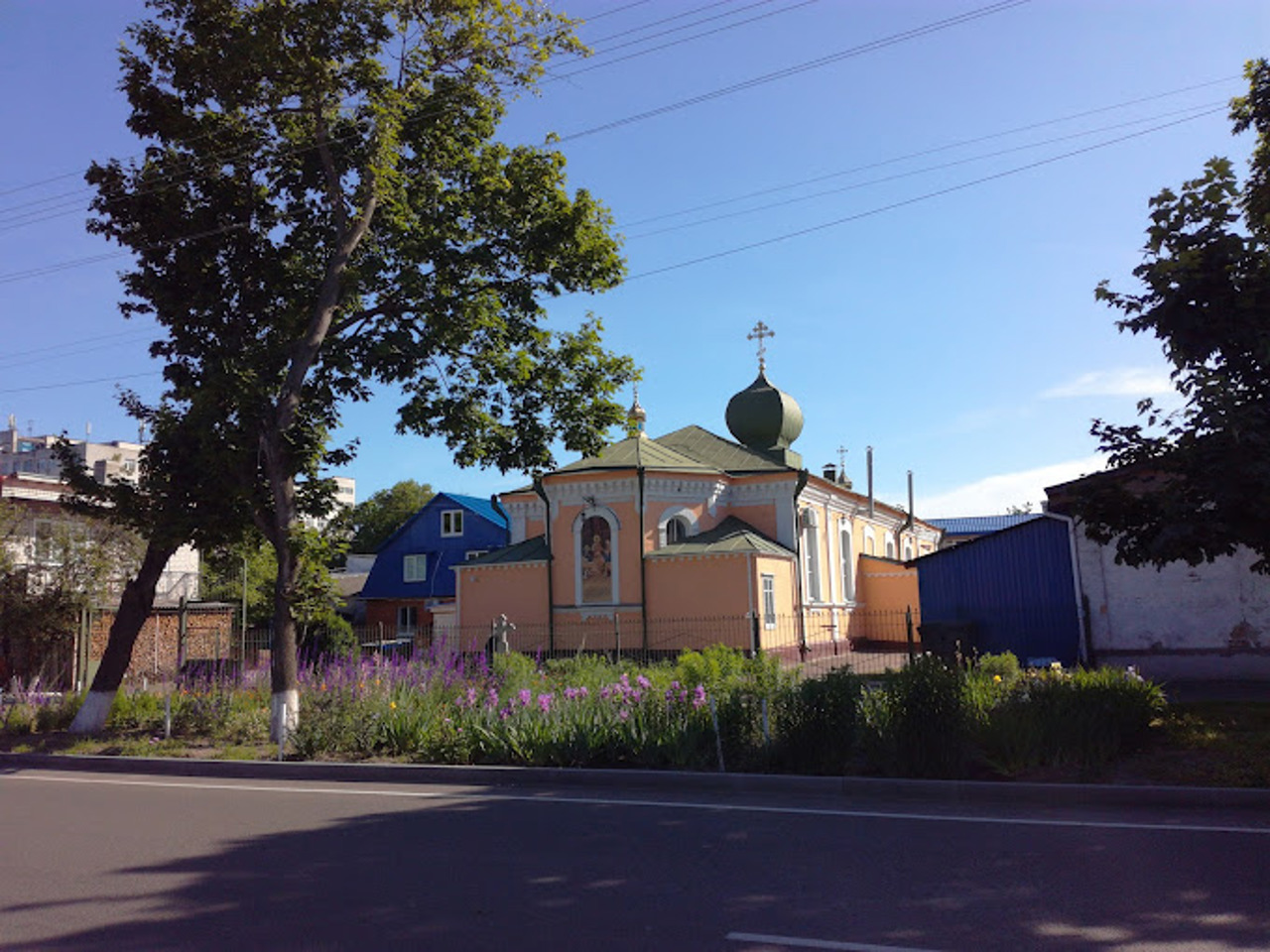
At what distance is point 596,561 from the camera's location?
2738 centimetres

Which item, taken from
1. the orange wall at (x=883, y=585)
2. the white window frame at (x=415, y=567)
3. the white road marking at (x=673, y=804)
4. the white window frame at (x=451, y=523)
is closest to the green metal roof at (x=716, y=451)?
the orange wall at (x=883, y=585)

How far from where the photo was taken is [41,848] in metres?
7.45

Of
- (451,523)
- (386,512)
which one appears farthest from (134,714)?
(386,512)

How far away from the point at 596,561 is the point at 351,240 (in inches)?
567

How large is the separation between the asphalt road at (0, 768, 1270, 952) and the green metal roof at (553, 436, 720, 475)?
1854cm

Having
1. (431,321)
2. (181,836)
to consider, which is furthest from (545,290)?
(181,836)

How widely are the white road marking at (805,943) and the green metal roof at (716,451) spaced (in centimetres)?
2466

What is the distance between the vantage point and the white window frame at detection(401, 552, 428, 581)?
4512cm

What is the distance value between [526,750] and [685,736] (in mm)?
1994

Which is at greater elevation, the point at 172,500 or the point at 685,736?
the point at 172,500

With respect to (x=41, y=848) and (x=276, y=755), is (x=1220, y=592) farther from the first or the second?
(x=41, y=848)

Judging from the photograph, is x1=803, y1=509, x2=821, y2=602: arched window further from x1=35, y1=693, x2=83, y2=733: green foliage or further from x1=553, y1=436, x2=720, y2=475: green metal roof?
x1=35, y1=693, x2=83, y2=733: green foliage

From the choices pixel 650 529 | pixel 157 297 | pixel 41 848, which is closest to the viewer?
pixel 41 848

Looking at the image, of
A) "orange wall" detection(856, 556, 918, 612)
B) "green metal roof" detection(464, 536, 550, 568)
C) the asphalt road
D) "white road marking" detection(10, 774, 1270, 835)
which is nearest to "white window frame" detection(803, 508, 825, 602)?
"orange wall" detection(856, 556, 918, 612)
